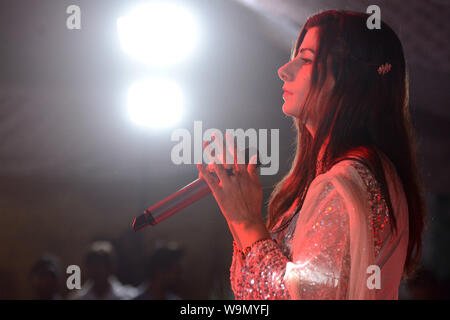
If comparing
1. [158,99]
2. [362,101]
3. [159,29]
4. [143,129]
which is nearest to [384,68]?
[362,101]

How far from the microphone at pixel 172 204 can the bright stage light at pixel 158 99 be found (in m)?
1.49

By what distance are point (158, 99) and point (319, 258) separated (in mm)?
1796

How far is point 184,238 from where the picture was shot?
3.84m

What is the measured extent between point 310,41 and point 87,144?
2.25 m

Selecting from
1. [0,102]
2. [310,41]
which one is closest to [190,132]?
[0,102]

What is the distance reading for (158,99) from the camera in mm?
2447

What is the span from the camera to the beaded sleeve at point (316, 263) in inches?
32.2

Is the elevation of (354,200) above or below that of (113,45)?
below

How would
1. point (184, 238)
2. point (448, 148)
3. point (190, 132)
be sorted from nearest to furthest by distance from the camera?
point (190, 132) → point (448, 148) → point (184, 238)

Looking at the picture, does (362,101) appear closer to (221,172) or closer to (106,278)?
(221,172)

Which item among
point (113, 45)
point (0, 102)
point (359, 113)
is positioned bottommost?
point (359, 113)

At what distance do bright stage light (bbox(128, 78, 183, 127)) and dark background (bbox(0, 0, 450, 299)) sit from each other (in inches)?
2.7

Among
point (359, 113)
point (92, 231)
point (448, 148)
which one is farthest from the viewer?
point (92, 231)

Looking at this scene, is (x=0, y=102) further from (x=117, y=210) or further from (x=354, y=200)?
(x=354, y=200)
